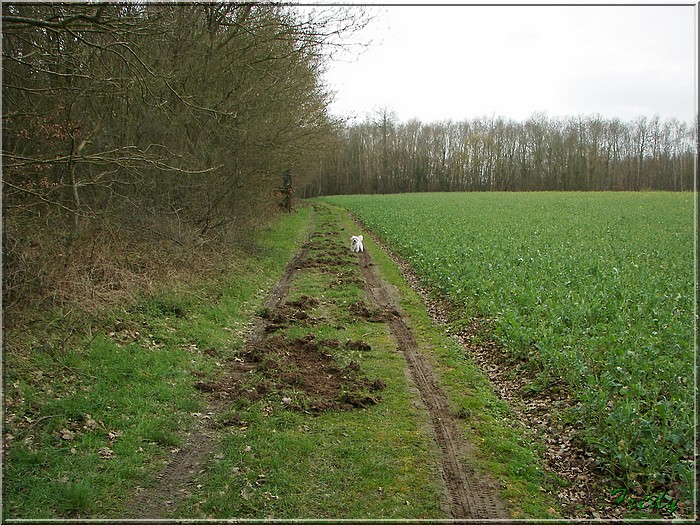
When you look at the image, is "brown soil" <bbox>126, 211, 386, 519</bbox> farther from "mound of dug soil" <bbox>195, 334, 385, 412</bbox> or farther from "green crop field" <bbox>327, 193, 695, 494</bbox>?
"green crop field" <bbox>327, 193, 695, 494</bbox>

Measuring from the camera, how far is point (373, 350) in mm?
8805

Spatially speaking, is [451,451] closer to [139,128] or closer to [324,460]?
[324,460]

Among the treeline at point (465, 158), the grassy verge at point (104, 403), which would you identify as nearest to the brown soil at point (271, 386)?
the grassy verge at point (104, 403)

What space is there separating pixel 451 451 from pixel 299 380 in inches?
97.2

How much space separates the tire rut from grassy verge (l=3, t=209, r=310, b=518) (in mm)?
2709

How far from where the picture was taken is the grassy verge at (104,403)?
15.1 feet

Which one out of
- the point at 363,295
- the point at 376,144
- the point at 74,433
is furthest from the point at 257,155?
the point at 376,144

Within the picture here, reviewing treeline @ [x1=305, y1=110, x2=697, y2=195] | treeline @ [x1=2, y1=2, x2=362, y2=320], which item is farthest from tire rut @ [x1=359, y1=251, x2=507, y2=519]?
treeline @ [x1=305, y1=110, x2=697, y2=195]

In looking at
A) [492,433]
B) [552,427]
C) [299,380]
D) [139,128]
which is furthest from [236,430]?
[139,128]

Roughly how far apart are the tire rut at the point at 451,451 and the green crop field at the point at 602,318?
128 cm

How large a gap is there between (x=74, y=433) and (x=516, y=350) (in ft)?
19.9

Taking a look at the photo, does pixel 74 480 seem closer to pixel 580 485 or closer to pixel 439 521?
pixel 439 521

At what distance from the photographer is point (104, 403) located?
616cm

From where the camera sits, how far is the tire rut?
4.54m
